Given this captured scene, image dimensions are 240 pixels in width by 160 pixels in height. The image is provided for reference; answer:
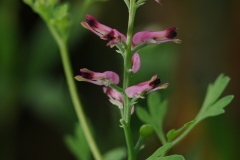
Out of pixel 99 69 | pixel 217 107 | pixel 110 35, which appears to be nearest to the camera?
pixel 110 35

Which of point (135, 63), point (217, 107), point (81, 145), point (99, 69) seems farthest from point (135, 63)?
point (99, 69)

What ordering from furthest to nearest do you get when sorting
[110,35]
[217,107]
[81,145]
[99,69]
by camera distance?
[99,69] → [81,145] → [217,107] → [110,35]

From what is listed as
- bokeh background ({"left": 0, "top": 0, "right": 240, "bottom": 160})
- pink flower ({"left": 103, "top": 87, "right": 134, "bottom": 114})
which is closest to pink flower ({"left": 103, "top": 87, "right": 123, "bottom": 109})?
pink flower ({"left": 103, "top": 87, "right": 134, "bottom": 114})

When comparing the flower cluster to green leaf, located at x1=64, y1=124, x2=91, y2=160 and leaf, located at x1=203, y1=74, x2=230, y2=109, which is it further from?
green leaf, located at x1=64, y1=124, x2=91, y2=160

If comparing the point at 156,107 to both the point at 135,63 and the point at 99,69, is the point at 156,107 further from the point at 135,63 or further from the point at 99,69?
the point at 99,69

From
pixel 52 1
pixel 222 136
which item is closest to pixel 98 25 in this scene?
pixel 52 1

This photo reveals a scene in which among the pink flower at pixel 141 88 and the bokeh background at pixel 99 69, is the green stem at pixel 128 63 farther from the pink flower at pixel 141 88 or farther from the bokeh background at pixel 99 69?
the bokeh background at pixel 99 69
